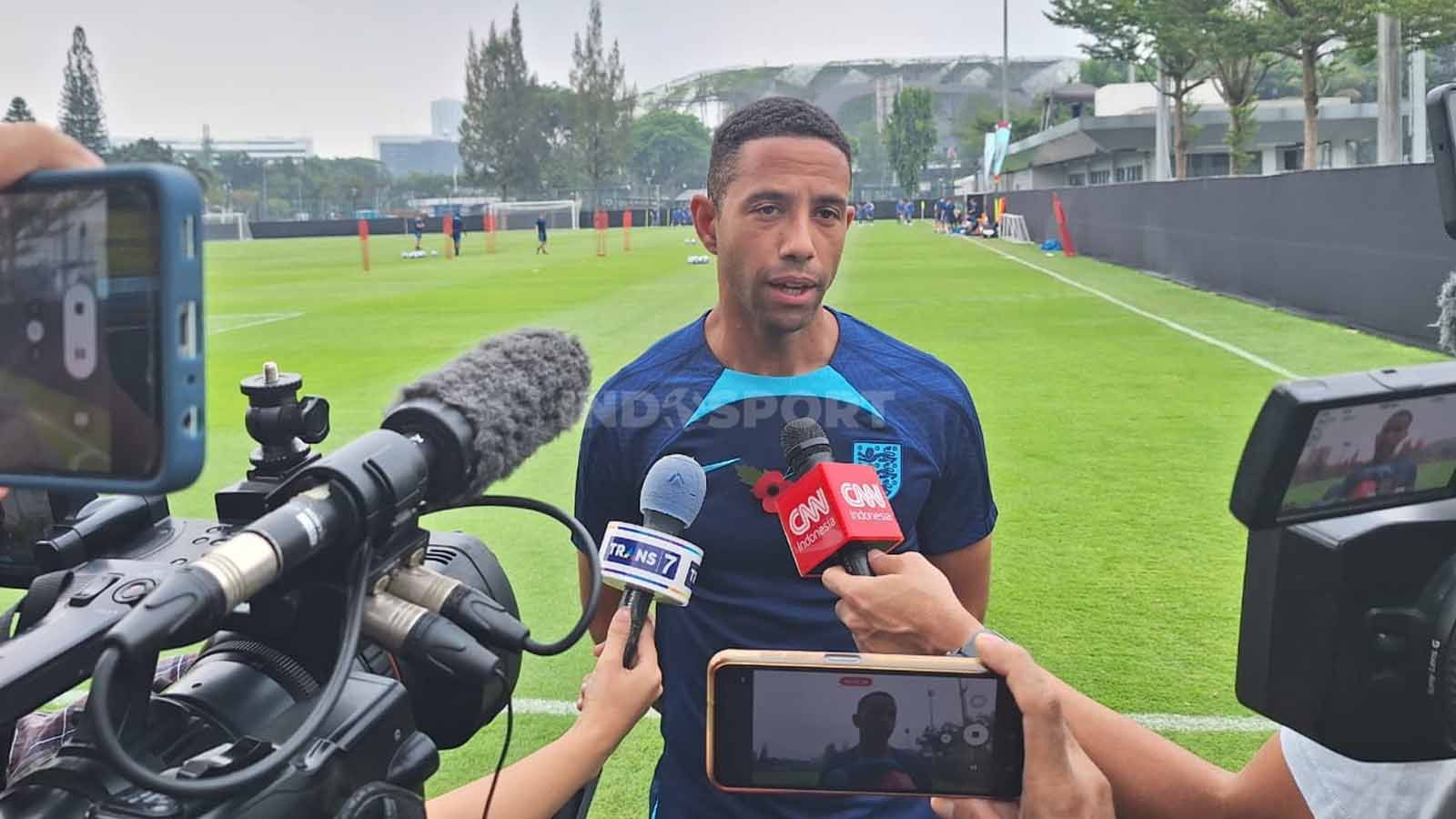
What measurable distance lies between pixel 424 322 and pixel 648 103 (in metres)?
50.8

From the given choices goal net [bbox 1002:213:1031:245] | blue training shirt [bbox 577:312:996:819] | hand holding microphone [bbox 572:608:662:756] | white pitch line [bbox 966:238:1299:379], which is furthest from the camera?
goal net [bbox 1002:213:1031:245]

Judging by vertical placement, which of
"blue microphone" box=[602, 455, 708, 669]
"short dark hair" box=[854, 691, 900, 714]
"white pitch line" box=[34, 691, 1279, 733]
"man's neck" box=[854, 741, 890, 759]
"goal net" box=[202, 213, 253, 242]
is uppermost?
"goal net" box=[202, 213, 253, 242]

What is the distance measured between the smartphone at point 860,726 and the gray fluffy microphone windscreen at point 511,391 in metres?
0.30

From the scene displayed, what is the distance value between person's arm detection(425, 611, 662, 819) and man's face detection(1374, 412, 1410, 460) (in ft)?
2.36

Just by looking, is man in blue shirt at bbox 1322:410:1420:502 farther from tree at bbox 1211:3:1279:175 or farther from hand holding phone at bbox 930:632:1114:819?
tree at bbox 1211:3:1279:175

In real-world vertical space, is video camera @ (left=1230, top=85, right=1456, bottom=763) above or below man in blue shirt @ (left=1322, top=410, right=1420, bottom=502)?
below

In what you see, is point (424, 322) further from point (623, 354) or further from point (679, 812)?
point (679, 812)

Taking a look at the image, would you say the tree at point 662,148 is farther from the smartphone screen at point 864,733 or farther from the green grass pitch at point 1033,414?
the smartphone screen at point 864,733

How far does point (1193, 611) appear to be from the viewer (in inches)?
188

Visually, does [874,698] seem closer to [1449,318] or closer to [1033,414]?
[1449,318]

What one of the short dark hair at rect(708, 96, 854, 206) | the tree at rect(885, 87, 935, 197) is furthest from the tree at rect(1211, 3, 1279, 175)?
the short dark hair at rect(708, 96, 854, 206)

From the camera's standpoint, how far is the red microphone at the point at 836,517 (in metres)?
1.46

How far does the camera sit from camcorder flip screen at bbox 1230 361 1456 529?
940 millimetres

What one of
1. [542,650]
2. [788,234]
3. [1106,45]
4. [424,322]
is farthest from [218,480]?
[1106,45]
